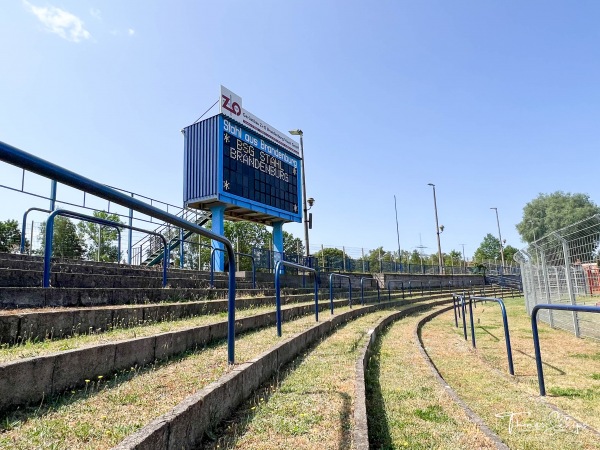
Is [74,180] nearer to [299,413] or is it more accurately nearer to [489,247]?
[299,413]

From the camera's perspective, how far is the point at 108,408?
96.1 inches

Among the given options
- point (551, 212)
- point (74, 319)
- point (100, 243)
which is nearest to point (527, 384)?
point (74, 319)

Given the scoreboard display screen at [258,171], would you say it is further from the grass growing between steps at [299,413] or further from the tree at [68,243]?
the grass growing between steps at [299,413]

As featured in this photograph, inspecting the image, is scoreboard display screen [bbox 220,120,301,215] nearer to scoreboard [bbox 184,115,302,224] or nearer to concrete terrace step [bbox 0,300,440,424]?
scoreboard [bbox 184,115,302,224]

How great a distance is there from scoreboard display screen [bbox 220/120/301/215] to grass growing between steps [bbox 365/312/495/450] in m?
13.2

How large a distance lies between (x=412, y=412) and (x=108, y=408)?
257 cm

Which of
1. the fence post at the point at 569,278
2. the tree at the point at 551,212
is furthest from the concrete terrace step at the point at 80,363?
the tree at the point at 551,212

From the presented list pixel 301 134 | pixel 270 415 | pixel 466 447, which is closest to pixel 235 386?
A: pixel 270 415

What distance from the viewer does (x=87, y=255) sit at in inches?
520

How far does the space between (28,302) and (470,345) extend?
7.70 metres

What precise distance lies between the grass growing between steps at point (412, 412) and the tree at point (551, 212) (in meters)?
57.8

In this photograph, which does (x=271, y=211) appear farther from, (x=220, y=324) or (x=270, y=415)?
(x=270, y=415)

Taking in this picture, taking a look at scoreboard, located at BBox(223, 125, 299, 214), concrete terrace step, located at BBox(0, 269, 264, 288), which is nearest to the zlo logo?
scoreboard, located at BBox(223, 125, 299, 214)

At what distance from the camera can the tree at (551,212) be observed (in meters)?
53.8
